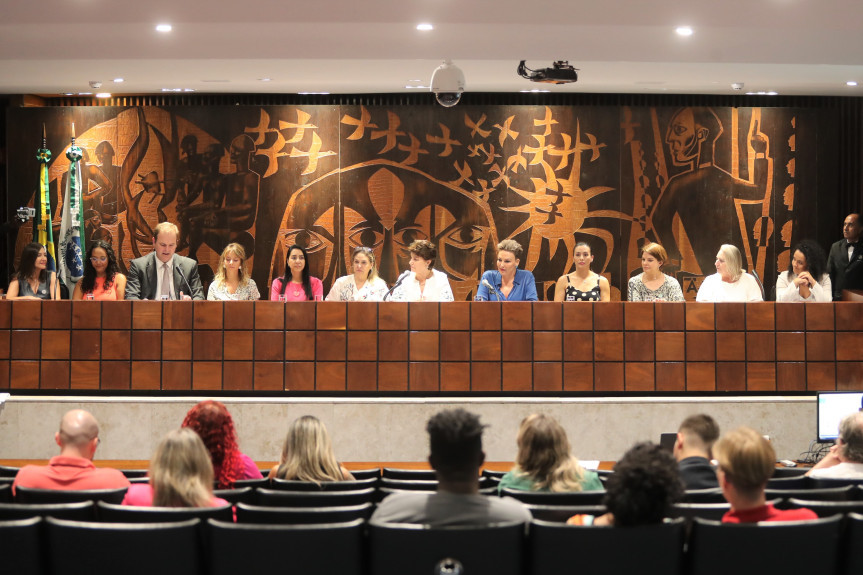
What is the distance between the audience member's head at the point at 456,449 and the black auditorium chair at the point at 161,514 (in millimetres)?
660

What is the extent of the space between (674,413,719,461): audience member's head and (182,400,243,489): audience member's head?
1836mm

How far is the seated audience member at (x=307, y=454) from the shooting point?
11.8ft

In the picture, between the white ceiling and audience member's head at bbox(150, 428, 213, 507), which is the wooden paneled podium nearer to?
the white ceiling

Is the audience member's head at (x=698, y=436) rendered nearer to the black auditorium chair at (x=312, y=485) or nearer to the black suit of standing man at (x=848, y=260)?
the black auditorium chair at (x=312, y=485)

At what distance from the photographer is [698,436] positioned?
3637 mm

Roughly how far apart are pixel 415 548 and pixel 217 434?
1.40 metres

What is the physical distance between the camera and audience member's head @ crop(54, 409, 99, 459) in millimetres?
3324

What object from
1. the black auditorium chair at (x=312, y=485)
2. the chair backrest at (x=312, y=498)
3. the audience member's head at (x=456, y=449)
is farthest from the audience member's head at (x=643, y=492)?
the black auditorium chair at (x=312, y=485)

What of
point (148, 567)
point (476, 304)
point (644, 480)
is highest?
point (476, 304)

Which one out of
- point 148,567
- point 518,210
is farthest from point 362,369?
point 148,567

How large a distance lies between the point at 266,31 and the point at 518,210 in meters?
3.41

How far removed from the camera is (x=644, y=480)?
8.23ft

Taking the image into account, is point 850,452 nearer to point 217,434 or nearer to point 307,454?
point 307,454

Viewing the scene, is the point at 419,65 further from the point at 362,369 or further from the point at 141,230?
the point at 141,230
